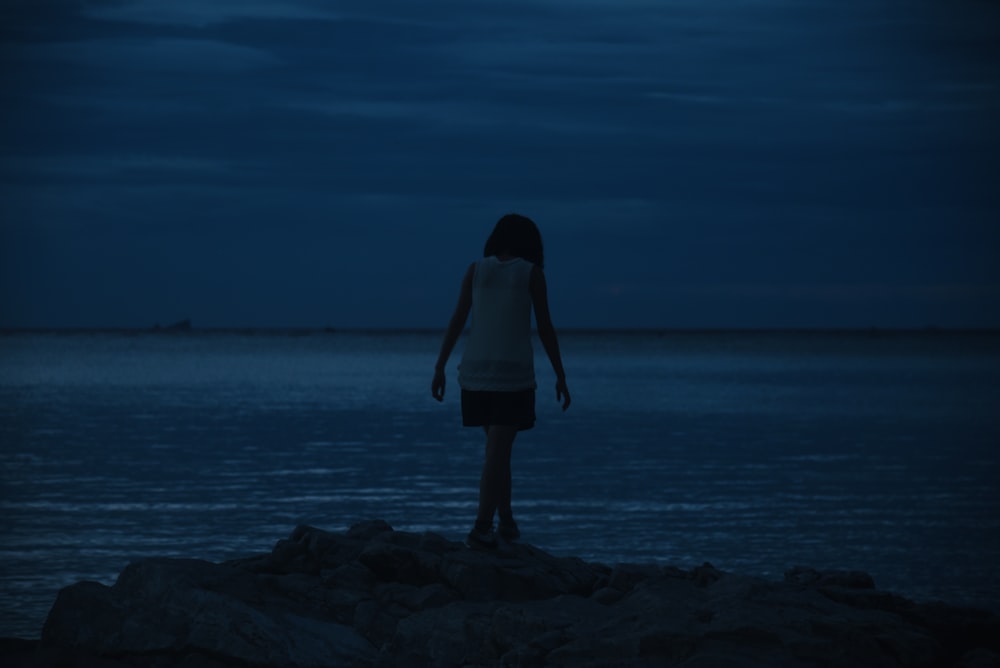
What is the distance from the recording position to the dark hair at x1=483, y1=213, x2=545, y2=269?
25.6 ft

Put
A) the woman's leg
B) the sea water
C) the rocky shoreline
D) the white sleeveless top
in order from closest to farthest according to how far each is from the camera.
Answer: the rocky shoreline → the white sleeveless top → the woman's leg → the sea water

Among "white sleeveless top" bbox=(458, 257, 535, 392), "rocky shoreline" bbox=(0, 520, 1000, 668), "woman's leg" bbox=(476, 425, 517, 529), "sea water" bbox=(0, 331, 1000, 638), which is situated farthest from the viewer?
"sea water" bbox=(0, 331, 1000, 638)

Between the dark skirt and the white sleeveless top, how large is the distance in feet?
0.15

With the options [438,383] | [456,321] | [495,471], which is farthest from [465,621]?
[456,321]

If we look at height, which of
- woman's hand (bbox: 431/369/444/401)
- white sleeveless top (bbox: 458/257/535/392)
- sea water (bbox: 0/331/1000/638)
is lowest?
sea water (bbox: 0/331/1000/638)

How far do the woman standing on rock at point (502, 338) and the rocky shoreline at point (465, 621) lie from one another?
2.83ft

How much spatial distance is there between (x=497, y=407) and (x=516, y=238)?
1.08 metres

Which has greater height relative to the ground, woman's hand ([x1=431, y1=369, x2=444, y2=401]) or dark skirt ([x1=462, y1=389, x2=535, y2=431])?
woman's hand ([x1=431, y1=369, x2=444, y2=401])

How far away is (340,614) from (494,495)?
1.38 metres

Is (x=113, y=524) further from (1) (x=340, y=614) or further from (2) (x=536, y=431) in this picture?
(2) (x=536, y=431)

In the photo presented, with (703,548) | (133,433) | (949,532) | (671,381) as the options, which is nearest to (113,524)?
(703,548)

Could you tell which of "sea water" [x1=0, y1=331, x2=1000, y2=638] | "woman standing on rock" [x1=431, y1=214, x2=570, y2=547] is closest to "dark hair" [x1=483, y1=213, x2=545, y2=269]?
"woman standing on rock" [x1=431, y1=214, x2=570, y2=547]

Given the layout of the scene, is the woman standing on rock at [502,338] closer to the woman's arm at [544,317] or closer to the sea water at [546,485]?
the woman's arm at [544,317]

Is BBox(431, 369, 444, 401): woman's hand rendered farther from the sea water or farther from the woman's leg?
the sea water
